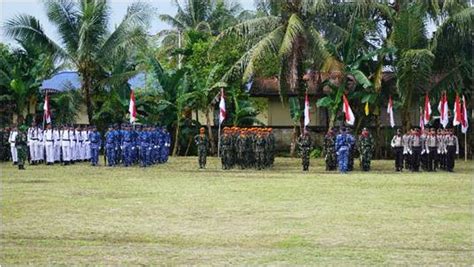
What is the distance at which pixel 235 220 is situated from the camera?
13.0 m

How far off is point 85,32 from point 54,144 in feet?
18.7

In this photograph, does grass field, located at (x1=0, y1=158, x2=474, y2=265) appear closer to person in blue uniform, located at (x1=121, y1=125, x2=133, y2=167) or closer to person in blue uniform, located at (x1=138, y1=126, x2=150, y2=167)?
person in blue uniform, located at (x1=138, y1=126, x2=150, y2=167)

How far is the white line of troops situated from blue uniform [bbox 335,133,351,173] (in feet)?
28.1

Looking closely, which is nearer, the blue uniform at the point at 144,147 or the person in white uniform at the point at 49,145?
the blue uniform at the point at 144,147

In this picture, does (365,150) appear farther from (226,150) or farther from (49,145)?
(49,145)

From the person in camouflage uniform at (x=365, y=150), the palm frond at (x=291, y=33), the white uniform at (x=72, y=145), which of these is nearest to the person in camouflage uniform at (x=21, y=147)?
the white uniform at (x=72, y=145)

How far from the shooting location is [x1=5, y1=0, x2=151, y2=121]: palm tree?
32.1 m

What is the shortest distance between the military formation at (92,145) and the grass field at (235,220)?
4696 millimetres

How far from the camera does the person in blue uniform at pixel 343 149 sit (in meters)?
24.6

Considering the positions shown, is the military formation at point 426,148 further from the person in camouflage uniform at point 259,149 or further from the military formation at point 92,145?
the military formation at point 92,145

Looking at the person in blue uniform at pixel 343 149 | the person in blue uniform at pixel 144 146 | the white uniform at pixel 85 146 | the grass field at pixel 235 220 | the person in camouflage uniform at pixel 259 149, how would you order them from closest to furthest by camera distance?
the grass field at pixel 235 220, the person in blue uniform at pixel 343 149, the person in camouflage uniform at pixel 259 149, the person in blue uniform at pixel 144 146, the white uniform at pixel 85 146

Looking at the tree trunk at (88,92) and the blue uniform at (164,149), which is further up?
the tree trunk at (88,92)

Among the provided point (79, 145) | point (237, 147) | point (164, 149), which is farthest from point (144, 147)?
point (79, 145)

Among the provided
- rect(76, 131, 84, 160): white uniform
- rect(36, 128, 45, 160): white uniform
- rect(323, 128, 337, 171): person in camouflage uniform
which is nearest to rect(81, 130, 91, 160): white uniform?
rect(76, 131, 84, 160): white uniform
